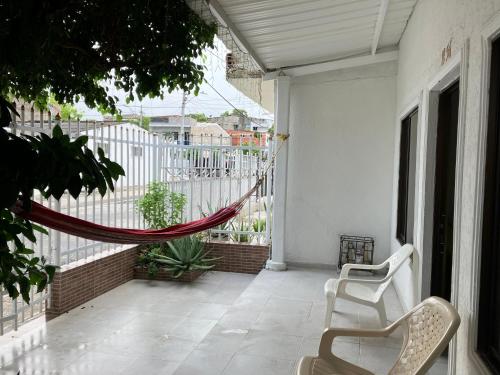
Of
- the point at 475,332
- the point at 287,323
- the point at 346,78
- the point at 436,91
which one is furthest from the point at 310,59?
the point at 475,332

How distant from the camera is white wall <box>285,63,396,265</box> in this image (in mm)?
5457

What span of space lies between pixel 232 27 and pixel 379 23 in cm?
137

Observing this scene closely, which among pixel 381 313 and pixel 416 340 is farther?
pixel 381 313

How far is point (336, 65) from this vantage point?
532 centimetres

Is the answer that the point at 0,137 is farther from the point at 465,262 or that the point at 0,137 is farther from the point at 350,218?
the point at 350,218

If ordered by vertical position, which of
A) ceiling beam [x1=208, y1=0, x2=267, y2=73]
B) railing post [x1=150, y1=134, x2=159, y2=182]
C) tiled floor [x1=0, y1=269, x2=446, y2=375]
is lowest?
tiled floor [x1=0, y1=269, x2=446, y2=375]

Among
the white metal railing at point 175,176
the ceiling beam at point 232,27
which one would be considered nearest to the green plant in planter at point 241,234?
the white metal railing at point 175,176

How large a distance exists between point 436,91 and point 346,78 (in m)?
2.50

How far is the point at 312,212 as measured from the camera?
570 centimetres

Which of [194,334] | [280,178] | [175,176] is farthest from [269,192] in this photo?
[194,334]

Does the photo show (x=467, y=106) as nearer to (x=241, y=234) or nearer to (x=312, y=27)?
(x=312, y=27)

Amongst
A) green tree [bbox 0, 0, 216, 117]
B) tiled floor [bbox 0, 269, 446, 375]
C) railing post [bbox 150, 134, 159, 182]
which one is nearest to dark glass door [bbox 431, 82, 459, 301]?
tiled floor [bbox 0, 269, 446, 375]

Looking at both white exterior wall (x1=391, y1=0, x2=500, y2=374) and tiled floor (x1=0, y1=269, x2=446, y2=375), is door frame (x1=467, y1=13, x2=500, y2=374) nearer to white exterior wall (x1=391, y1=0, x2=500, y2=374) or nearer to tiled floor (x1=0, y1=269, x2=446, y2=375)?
white exterior wall (x1=391, y1=0, x2=500, y2=374)

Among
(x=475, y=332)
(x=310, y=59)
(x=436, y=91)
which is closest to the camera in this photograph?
(x=475, y=332)
